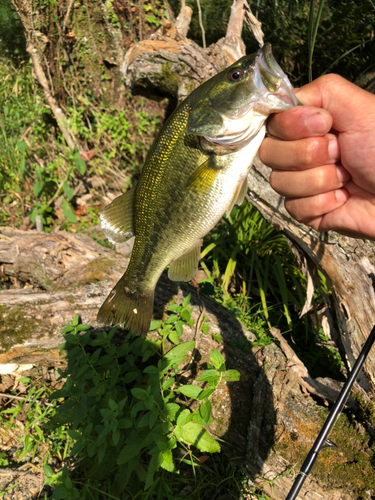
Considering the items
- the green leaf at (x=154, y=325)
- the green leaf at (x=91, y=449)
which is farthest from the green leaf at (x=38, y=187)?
the green leaf at (x=91, y=449)

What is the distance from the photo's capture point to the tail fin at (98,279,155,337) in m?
2.03

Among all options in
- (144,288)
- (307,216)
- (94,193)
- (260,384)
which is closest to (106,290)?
(144,288)

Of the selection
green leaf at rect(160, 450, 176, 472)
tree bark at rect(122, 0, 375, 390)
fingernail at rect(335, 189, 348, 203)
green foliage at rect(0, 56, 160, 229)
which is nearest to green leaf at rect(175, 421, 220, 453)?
green leaf at rect(160, 450, 176, 472)

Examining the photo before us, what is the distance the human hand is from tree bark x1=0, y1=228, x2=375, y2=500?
1.30 metres

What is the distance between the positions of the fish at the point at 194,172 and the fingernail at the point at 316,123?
103 millimetres

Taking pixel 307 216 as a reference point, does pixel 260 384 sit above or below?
below

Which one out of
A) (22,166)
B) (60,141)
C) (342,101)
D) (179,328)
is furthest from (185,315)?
(60,141)

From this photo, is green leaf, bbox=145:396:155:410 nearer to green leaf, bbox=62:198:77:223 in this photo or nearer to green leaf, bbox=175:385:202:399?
green leaf, bbox=175:385:202:399

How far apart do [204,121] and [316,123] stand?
0.45m

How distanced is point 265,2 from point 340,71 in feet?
5.08

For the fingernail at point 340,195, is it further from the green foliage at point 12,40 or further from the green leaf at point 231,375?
the green foliage at point 12,40

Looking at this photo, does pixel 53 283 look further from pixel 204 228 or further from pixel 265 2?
pixel 265 2

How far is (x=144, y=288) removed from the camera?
201 cm

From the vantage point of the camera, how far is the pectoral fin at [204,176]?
60.0 inches
